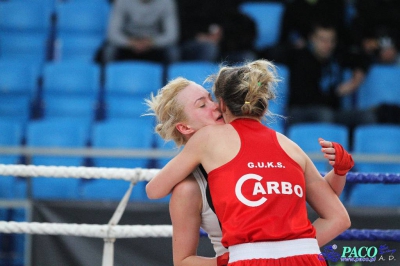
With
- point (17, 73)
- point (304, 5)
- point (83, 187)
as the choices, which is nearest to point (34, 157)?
point (83, 187)

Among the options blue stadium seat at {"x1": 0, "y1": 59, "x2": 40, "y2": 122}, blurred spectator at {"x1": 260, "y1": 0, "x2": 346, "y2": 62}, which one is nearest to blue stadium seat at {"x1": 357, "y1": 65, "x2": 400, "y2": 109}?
blurred spectator at {"x1": 260, "y1": 0, "x2": 346, "y2": 62}

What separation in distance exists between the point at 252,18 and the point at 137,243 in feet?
12.9

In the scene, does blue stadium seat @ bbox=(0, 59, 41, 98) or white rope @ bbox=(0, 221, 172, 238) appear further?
blue stadium seat @ bbox=(0, 59, 41, 98)

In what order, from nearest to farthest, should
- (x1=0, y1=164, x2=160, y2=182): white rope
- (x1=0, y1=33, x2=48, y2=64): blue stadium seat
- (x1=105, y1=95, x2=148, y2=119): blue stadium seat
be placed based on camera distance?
(x1=0, y1=164, x2=160, y2=182): white rope → (x1=105, y1=95, x2=148, y2=119): blue stadium seat → (x1=0, y1=33, x2=48, y2=64): blue stadium seat

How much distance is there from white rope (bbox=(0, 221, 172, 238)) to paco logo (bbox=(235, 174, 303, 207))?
0.88 metres

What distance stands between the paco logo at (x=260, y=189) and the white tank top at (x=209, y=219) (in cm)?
27

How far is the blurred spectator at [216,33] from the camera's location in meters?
6.65

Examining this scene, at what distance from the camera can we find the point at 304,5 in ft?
22.9

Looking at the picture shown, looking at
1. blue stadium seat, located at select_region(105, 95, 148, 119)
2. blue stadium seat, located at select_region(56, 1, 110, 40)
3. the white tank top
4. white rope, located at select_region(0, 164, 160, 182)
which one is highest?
blue stadium seat, located at select_region(56, 1, 110, 40)

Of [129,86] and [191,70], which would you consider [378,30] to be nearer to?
[191,70]

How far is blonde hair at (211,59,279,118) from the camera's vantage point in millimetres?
2438

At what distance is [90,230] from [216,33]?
4321 mm

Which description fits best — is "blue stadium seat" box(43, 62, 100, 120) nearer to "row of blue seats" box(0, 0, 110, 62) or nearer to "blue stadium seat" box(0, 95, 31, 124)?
"blue stadium seat" box(0, 95, 31, 124)

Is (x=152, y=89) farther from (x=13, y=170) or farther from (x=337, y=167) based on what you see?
(x=337, y=167)
